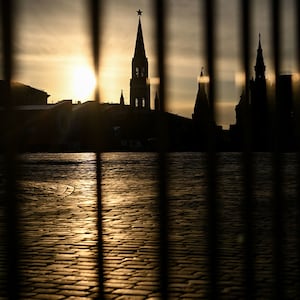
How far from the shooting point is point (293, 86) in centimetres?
364

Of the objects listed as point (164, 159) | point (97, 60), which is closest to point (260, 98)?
point (164, 159)

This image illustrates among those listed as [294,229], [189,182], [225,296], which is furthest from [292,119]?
[189,182]

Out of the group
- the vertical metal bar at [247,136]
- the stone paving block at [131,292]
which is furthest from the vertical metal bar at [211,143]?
the stone paving block at [131,292]

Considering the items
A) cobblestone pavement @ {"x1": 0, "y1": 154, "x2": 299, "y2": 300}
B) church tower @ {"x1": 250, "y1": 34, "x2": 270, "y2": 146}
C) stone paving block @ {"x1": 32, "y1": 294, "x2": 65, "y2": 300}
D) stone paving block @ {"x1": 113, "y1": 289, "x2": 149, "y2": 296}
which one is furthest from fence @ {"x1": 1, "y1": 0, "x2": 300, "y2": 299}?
stone paving block @ {"x1": 32, "y1": 294, "x2": 65, "y2": 300}

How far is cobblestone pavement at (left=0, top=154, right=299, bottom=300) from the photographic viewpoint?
14.1ft

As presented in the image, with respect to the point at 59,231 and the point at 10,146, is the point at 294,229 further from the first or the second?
the point at 10,146

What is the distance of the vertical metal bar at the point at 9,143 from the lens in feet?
8.20

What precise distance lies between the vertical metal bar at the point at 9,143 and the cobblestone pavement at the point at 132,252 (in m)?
1.34

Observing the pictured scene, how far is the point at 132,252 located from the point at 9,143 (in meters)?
3.44

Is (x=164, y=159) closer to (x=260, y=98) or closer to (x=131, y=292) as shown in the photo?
(x=260, y=98)

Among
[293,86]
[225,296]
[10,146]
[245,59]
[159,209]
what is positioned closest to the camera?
[10,146]

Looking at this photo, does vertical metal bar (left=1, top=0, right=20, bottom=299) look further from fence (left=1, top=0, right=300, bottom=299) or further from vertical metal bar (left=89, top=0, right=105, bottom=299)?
vertical metal bar (left=89, top=0, right=105, bottom=299)

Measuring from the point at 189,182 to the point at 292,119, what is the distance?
473 inches

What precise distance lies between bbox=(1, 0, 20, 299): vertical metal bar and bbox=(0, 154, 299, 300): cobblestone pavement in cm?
134
